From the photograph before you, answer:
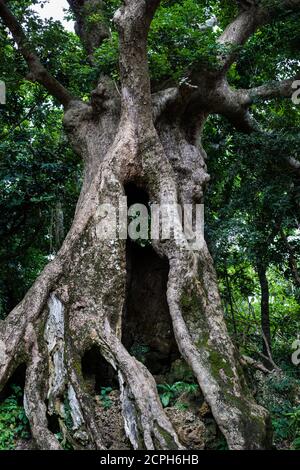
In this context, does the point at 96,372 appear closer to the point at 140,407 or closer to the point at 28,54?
the point at 140,407

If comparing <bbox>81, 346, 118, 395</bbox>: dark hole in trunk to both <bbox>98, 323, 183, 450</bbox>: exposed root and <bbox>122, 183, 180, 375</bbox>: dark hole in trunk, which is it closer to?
<bbox>98, 323, 183, 450</bbox>: exposed root

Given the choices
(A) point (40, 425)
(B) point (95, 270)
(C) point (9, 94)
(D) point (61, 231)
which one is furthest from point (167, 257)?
(C) point (9, 94)

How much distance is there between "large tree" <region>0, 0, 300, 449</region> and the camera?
461 centimetres

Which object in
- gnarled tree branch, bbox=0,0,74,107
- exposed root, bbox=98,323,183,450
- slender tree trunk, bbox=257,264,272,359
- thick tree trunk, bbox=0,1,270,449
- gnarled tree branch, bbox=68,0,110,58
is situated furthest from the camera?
slender tree trunk, bbox=257,264,272,359

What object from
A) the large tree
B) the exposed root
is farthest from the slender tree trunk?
the exposed root

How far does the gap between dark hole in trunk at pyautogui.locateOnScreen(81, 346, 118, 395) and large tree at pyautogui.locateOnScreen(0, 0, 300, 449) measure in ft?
0.85

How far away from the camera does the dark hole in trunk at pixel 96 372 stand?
17.6 feet

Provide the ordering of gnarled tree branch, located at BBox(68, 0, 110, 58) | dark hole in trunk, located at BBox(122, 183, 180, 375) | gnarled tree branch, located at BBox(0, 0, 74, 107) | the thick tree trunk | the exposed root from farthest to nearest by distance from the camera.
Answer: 1. gnarled tree branch, located at BBox(68, 0, 110, 58)
2. gnarled tree branch, located at BBox(0, 0, 74, 107)
3. dark hole in trunk, located at BBox(122, 183, 180, 375)
4. the thick tree trunk
5. the exposed root

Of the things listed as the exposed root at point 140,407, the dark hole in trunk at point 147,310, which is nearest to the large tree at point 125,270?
the exposed root at point 140,407

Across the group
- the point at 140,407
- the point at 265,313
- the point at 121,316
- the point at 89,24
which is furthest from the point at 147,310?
the point at 89,24

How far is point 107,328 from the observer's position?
5.33 meters

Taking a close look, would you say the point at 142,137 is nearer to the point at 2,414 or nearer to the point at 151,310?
the point at 151,310

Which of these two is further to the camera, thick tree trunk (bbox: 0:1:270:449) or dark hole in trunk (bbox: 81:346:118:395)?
dark hole in trunk (bbox: 81:346:118:395)

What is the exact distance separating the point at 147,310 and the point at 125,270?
1.22 meters
